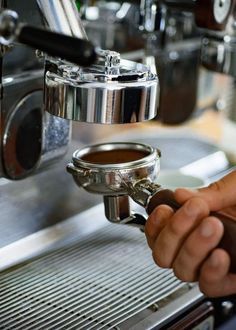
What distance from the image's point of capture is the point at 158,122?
111 centimetres

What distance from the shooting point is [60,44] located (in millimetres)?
439

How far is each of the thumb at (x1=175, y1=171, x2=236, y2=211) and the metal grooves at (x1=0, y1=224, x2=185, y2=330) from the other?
0.15 meters

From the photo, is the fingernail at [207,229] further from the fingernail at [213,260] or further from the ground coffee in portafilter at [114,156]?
the ground coffee in portafilter at [114,156]

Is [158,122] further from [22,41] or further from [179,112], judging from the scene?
[22,41]

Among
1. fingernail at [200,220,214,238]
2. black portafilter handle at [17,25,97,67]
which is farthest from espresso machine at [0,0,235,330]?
fingernail at [200,220,214,238]

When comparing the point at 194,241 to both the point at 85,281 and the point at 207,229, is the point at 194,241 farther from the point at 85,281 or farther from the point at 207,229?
the point at 85,281

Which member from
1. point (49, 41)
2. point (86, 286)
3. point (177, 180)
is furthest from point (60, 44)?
point (177, 180)

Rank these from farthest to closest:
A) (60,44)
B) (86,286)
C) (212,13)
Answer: (212,13)
(86,286)
(60,44)

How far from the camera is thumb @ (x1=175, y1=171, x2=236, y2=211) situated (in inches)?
20.3

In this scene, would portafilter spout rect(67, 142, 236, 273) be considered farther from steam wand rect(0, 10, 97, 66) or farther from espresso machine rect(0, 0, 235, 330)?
steam wand rect(0, 10, 97, 66)

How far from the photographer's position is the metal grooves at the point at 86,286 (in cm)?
60

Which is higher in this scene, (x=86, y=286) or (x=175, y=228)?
(x=175, y=228)

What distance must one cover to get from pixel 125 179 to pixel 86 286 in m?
0.14

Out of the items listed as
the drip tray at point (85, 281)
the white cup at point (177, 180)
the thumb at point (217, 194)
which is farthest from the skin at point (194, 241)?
the white cup at point (177, 180)
